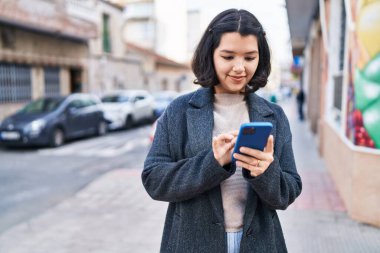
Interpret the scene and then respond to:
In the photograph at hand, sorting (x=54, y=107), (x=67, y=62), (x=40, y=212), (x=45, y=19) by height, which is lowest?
(x=40, y=212)

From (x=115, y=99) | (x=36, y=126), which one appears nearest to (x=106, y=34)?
(x=115, y=99)

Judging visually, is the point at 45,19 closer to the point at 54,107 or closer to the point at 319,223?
the point at 54,107

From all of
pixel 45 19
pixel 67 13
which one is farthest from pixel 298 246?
pixel 67 13

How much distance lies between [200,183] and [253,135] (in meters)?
0.28

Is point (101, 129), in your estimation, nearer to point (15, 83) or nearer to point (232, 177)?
point (15, 83)

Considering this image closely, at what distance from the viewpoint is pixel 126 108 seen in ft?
49.5

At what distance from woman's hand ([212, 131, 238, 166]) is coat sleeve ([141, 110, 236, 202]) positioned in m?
0.03

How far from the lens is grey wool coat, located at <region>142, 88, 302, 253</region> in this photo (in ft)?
4.36

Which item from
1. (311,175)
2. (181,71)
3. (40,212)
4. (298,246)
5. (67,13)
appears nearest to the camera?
(298,246)

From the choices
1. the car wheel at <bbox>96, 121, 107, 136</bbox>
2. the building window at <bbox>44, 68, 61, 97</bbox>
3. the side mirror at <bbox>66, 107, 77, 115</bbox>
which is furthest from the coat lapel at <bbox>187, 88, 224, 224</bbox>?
the building window at <bbox>44, 68, 61, 97</bbox>

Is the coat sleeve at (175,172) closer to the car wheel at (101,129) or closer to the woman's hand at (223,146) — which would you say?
the woman's hand at (223,146)

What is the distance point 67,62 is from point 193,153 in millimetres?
17158

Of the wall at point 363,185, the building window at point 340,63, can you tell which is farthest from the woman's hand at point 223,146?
the building window at point 340,63

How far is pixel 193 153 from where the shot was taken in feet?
4.52
